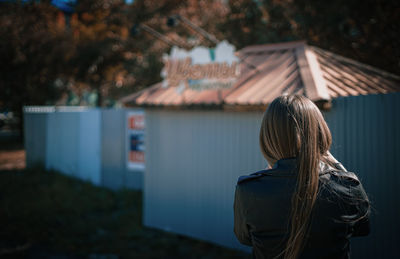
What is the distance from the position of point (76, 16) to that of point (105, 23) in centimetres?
147

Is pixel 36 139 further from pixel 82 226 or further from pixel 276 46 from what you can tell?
pixel 276 46

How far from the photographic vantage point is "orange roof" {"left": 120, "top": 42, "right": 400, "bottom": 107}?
4.70 metres

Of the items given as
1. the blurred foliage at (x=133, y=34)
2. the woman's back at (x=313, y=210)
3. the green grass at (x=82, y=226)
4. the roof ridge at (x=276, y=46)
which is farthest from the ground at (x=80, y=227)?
the blurred foliage at (x=133, y=34)

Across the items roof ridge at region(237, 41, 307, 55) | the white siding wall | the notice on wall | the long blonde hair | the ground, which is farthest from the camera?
the notice on wall

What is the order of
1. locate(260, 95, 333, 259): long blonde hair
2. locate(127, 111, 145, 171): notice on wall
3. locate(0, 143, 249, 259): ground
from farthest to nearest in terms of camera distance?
locate(127, 111, 145, 171): notice on wall < locate(0, 143, 249, 259): ground < locate(260, 95, 333, 259): long blonde hair

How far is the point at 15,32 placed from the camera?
14.5 metres

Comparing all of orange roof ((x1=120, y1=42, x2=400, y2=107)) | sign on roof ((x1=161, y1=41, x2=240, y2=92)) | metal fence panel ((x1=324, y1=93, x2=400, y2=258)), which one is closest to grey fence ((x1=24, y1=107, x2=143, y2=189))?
orange roof ((x1=120, y1=42, x2=400, y2=107))

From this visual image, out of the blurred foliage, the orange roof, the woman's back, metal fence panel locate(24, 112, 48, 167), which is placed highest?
the blurred foliage

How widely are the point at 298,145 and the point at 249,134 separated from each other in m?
3.77

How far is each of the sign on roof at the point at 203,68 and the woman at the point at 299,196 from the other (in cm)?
375

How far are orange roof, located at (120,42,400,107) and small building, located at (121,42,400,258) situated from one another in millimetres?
18

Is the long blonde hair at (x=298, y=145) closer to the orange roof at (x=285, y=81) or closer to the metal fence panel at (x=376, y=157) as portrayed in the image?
the metal fence panel at (x=376, y=157)

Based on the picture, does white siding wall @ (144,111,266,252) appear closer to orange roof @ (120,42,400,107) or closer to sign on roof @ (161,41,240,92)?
orange roof @ (120,42,400,107)

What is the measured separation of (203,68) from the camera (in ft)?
18.4
